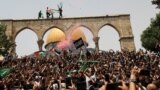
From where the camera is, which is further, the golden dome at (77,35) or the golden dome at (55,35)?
the golden dome at (55,35)

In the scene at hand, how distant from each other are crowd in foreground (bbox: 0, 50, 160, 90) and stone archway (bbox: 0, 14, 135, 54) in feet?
82.2

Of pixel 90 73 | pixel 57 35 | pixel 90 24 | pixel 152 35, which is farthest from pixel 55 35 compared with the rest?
pixel 90 73

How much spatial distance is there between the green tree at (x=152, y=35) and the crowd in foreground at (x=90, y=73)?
20.8 meters

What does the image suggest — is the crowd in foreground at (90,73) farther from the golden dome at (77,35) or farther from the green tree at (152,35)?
the golden dome at (77,35)

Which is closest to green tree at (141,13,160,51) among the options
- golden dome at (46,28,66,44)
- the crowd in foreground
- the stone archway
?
the stone archway

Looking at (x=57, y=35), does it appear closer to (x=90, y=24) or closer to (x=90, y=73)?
(x=90, y=24)

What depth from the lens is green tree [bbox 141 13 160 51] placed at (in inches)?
2184

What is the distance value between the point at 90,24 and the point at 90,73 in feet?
136

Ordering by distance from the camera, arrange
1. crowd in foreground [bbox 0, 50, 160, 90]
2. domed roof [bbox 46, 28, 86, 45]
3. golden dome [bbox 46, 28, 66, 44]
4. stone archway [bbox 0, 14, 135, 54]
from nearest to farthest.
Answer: crowd in foreground [bbox 0, 50, 160, 90]
stone archway [bbox 0, 14, 135, 54]
domed roof [bbox 46, 28, 86, 45]
golden dome [bbox 46, 28, 66, 44]

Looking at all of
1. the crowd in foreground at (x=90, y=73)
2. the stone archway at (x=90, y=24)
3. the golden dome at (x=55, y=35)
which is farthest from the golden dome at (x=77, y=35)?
the crowd in foreground at (x=90, y=73)

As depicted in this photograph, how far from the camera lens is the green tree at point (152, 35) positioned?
55469mm

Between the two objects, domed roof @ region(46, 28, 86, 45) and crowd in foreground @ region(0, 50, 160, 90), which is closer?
crowd in foreground @ region(0, 50, 160, 90)

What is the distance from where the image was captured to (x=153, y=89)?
18.1 ft

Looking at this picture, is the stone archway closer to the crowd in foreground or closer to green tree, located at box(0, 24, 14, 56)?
green tree, located at box(0, 24, 14, 56)
